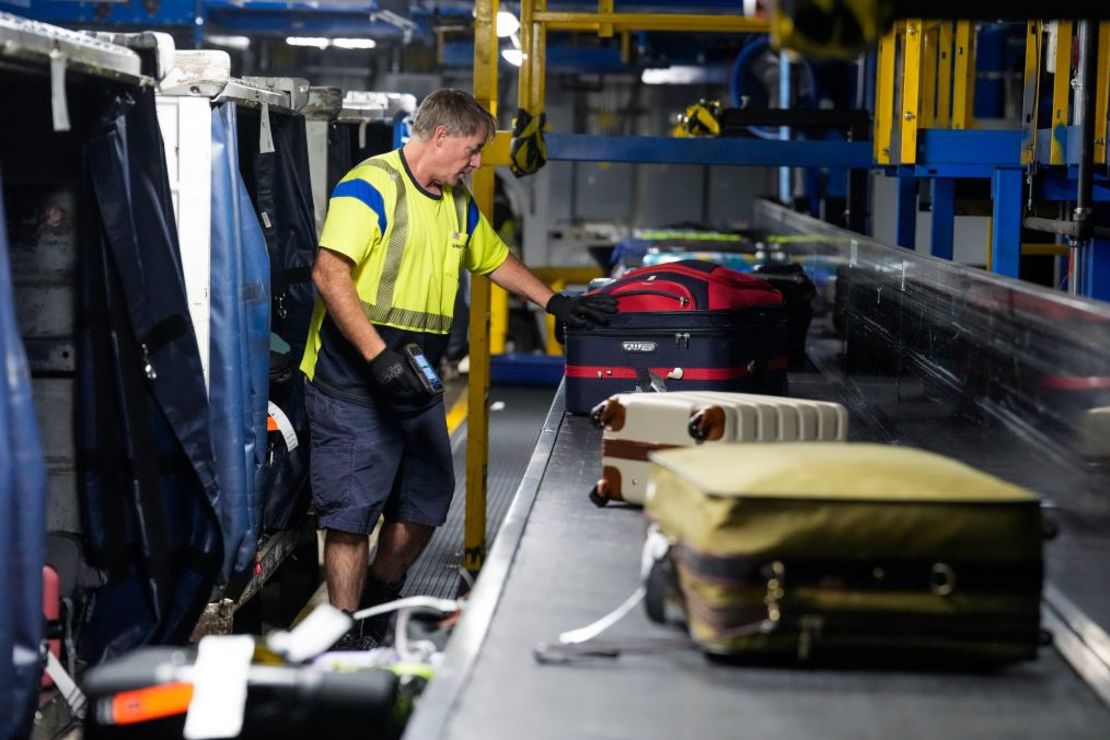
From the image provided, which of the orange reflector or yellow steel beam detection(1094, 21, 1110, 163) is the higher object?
yellow steel beam detection(1094, 21, 1110, 163)

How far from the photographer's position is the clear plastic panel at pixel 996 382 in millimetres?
2479

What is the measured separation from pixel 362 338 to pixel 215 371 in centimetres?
43

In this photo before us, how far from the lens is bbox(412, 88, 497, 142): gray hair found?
4559mm

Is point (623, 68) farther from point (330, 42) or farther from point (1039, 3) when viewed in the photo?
point (1039, 3)

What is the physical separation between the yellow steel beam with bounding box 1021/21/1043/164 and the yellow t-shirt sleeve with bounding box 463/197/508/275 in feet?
5.91

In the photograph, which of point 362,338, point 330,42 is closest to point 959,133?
point 362,338

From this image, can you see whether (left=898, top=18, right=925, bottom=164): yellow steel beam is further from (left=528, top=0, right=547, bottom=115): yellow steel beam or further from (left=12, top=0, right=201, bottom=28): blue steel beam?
(left=12, top=0, right=201, bottom=28): blue steel beam

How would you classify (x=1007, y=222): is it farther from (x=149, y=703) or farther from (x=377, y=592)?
(x=149, y=703)

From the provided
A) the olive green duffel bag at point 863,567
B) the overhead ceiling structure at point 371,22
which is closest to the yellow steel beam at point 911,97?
the olive green duffel bag at point 863,567

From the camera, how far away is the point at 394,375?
4355mm

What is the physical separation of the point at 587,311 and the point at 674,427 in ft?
4.54

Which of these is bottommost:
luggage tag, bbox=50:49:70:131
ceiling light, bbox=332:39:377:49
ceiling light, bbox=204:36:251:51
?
luggage tag, bbox=50:49:70:131

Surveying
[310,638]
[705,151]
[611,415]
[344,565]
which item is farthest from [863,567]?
[705,151]

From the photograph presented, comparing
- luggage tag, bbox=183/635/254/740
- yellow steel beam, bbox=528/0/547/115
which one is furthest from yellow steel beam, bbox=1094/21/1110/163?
luggage tag, bbox=183/635/254/740
